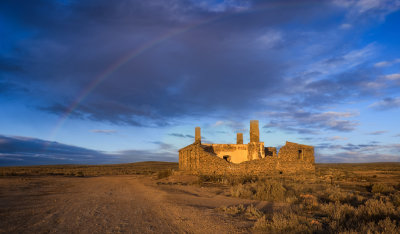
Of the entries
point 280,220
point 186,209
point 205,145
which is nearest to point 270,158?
point 205,145

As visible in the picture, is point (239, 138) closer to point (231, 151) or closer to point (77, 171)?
point (231, 151)

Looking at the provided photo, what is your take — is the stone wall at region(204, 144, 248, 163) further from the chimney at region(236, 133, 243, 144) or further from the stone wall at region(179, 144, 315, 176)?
the stone wall at region(179, 144, 315, 176)

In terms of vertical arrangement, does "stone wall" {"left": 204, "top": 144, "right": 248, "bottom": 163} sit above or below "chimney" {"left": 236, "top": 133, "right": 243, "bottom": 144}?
below

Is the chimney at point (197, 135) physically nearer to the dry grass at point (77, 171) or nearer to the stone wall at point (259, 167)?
the dry grass at point (77, 171)

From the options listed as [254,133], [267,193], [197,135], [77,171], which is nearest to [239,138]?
[254,133]

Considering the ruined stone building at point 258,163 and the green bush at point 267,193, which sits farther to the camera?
the ruined stone building at point 258,163

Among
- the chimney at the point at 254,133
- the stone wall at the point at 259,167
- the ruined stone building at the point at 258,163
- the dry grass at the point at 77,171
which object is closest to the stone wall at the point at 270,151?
the chimney at the point at 254,133

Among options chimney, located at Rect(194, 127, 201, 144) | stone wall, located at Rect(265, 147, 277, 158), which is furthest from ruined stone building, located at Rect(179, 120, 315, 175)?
stone wall, located at Rect(265, 147, 277, 158)

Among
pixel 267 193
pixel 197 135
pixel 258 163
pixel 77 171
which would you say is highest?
pixel 197 135

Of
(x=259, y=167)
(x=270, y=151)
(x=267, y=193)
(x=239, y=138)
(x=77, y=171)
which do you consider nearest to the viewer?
(x=267, y=193)

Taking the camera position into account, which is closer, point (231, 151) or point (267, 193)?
point (267, 193)

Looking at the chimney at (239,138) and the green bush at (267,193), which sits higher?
the chimney at (239,138)

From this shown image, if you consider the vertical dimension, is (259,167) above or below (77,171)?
above

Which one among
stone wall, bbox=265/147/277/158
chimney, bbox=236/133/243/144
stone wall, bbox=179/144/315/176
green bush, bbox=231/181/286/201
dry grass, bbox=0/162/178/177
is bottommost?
dry grass, bbox=0/162/178/177
